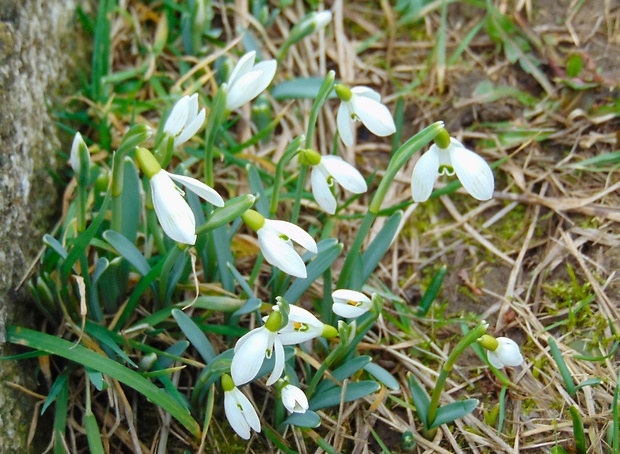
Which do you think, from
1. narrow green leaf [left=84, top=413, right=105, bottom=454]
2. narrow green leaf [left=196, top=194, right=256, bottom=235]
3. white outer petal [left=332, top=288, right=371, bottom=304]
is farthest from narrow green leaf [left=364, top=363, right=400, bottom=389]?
narrow green leaf [left=84, top=413, right=105, bottom=454]

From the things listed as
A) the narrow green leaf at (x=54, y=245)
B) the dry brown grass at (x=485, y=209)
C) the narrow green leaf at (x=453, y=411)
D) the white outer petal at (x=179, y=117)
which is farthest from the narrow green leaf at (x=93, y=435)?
the narrow green leaf at (x=453, y=411)

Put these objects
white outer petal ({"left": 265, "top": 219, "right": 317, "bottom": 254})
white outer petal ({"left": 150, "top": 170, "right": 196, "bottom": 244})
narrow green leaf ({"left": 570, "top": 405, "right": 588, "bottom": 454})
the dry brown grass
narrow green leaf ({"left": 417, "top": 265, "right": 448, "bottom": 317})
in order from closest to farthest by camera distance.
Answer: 1. white outer petal ({"left": 150, "top": 170, "right": 196, "bottom": 244})
2. white outer petal ({"left": 265, "top": 219, "right": 317, "bottom": 254})
3. narrow green leaf ({"left": 570, "top": 405, "right": 588, "bottom": 454})
4. the dry brown grass
5. narrow green leaf ({"left": 417, "top": 265, "right": 448, "bottom": 317})

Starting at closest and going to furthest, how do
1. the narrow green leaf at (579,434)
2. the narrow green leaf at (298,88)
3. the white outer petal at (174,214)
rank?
1. the white outer petal at (174,214)
2. the narrow green leaf at (579,434)
3. the narrow green leaf at (298,88)

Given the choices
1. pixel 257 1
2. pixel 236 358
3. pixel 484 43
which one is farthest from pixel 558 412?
pixel 257 1

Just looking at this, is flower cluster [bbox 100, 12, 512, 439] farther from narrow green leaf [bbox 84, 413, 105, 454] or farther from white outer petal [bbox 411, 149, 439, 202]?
narrow green leaf [bbox 84, 413, 105, 454]

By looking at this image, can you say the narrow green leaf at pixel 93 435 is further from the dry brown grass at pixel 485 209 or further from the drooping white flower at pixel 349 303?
the drooping white flower at pixel 349 303

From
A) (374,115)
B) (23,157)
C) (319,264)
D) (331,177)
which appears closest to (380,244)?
(319,264)

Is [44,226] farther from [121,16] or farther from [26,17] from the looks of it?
[121,16]
